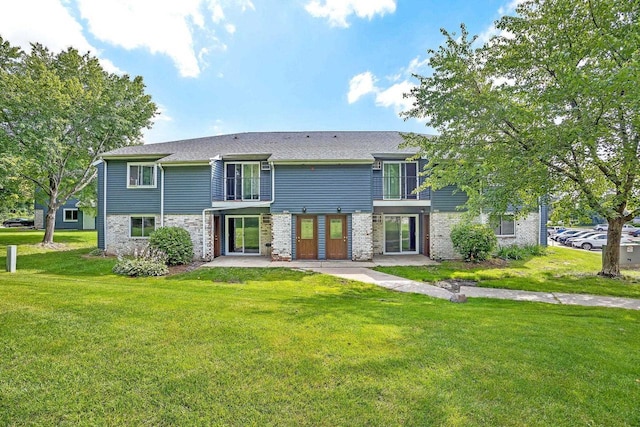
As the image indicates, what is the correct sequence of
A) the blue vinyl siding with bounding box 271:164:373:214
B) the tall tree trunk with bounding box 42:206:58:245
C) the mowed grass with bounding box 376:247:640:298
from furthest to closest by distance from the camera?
the tall tree trunk with bounding box 42:206:58:245, the blue vinyl siding with bounding box 271:164:373:214, the mowed grass with bounding box 376:247:640:298

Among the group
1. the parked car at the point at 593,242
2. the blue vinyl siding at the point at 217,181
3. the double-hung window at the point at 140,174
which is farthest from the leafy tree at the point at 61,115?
the parked car at the point at 593,242

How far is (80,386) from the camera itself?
294 centimetres

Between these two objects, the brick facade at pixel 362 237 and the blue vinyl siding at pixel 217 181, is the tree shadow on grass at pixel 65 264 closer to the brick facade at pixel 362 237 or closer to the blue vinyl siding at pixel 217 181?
the blue vinyl siding at pixel 217 181

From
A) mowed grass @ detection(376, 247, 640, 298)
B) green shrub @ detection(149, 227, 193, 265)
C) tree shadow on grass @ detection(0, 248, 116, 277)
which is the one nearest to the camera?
mowed grass @ detection(376, 247, 640, 298)

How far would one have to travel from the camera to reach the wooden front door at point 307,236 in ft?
47.0

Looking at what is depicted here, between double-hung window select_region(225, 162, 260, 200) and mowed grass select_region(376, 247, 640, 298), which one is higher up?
double-hung window select_region(225, 162, 260, 200)

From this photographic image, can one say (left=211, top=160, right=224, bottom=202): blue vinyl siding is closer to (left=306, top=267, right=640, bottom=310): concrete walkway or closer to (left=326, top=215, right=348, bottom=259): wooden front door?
(left=326, top=215, right=348, bottom=259): wooden front door

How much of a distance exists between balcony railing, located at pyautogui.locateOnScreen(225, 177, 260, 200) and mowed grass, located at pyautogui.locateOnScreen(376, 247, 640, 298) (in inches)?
286

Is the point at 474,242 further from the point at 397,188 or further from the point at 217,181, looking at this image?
the point at 217,181

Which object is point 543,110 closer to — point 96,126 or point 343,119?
point 343,119

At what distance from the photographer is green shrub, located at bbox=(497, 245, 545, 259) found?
46.2 feet

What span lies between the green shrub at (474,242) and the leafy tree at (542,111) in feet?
7.87

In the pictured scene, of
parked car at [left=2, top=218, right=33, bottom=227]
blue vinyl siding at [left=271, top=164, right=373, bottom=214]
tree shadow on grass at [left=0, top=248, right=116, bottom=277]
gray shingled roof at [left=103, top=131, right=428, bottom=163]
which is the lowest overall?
tree shadow on grass at [left=0, top=248, right=116, bottom=277]

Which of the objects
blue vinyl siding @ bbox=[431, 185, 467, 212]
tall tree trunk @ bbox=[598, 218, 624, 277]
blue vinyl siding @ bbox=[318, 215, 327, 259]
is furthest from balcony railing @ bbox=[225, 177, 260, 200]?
tall tree trunk @ bbox=[598, 218, 624, 277]
